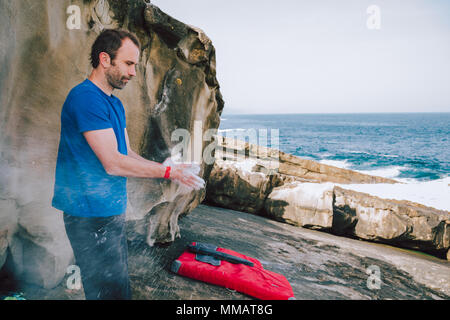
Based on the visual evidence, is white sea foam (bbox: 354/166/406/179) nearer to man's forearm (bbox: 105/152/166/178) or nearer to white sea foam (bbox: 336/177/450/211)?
white sea foam (bbox: 336/177/450/211)

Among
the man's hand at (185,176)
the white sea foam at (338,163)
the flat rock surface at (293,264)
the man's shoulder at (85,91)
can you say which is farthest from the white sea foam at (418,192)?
the white sea foam at (338,163)

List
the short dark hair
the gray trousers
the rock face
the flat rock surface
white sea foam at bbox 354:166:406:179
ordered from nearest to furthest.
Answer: the gray trousers → the short dark hair → the rock face → the flat rock surface → white sea foam at bbox 354:166:406:179

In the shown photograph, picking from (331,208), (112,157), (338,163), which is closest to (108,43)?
(112,157)

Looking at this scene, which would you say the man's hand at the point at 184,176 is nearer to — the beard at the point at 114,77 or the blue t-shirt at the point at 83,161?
the blue t-shirt at the point at 83,161

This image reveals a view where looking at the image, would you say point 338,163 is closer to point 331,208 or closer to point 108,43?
point 331,208

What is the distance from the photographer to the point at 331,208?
6426mm

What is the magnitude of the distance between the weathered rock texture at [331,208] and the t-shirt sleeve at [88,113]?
18.2 ft

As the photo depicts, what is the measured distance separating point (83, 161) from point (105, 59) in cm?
71

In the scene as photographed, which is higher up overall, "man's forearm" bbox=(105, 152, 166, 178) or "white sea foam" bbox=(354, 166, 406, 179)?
"man's forearm" bbox=(105, 152, 166, 178)

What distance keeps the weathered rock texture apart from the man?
5.23 metres

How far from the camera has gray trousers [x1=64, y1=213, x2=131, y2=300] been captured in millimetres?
1774

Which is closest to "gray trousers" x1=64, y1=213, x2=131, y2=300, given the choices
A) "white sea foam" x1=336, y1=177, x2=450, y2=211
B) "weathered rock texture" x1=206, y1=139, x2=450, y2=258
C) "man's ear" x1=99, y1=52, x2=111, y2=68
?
"man's ear" x1=99, y1=52, x2=111, y2=68
